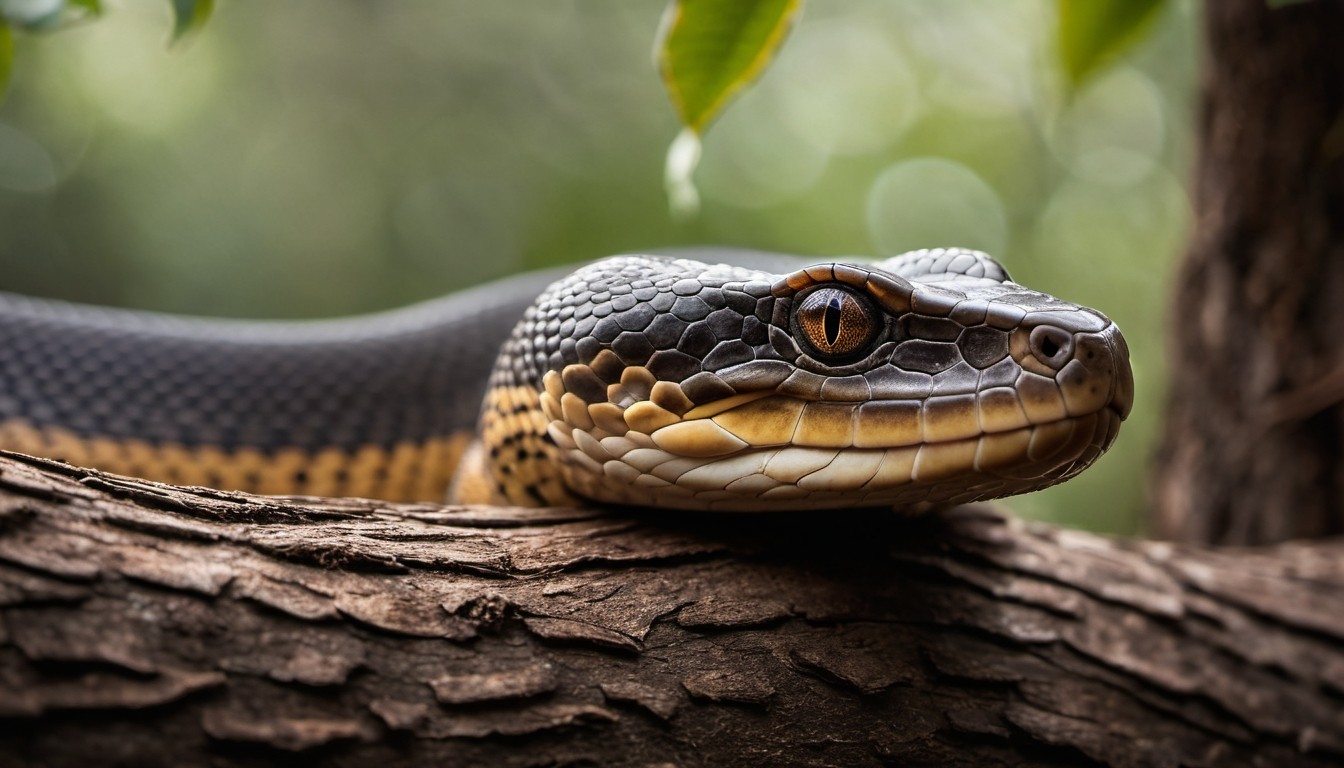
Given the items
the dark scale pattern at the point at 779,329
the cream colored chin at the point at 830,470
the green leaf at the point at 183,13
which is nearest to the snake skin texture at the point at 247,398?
the dark scale pattern at the point at 779,329

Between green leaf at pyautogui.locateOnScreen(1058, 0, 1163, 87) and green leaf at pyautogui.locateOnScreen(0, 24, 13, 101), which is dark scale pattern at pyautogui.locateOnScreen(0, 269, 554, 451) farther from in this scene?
green leaf at pyautogui.locateOnScreen(1058, 0, 1163, 87)

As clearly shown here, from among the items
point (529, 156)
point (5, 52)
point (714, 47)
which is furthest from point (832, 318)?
point (529, 156)

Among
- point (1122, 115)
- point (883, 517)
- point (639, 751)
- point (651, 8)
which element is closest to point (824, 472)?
point (883, 517)

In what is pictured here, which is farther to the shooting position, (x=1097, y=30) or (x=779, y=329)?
(x=1097, y=30)

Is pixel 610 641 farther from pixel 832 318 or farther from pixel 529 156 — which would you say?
pixel 529 156

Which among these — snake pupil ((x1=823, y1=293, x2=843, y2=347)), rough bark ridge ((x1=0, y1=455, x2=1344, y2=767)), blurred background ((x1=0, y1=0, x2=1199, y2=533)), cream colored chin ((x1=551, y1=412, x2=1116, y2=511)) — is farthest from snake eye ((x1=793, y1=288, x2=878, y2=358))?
blurred background ((x1=0, y1=0, x2=1199, y2=533))

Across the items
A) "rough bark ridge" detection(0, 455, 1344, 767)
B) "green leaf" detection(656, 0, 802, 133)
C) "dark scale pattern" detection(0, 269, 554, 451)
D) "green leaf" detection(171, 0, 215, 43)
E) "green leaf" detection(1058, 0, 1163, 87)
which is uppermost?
"green leaf" detection(1058, 0, 1163, 87)

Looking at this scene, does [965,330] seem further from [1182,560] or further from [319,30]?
[319,30]

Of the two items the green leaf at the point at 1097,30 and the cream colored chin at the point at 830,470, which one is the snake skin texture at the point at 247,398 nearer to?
the cream colored chin at the point at 830,470
